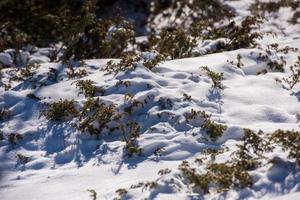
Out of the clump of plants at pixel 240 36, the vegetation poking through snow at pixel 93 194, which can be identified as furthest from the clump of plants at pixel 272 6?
the vegetation poking through snow at pixel 93 194

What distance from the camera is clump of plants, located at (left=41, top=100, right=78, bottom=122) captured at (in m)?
5.63

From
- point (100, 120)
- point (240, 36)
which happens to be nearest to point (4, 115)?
point (100, 120)

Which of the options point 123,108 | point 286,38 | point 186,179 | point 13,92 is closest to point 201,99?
point 123,108

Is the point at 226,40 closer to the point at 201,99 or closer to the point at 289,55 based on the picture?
the point at 289,55

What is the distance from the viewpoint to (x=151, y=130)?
17.1 ft

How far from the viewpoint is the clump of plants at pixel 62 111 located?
5.63 meters

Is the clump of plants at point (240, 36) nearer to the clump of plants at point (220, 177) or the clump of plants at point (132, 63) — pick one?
the clump of plants at point (132, 63)

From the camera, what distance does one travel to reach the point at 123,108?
5598 millimetres

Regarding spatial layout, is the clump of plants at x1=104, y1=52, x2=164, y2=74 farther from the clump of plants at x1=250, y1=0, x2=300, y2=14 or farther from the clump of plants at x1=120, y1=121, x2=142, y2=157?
the clump of plants at x1=250, y1=0, x2=300, y2=14

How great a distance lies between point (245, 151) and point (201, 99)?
134cm

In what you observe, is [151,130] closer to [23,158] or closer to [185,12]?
[23,158]

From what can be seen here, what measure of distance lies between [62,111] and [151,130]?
1.28 m

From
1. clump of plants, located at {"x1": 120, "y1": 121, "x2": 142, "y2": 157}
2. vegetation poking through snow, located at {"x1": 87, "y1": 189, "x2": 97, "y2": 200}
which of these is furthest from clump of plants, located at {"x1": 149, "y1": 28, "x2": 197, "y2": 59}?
vegetation poking through snow, located at {"x1": 87, "y1": 189, "x2": 97, "y2": 200}

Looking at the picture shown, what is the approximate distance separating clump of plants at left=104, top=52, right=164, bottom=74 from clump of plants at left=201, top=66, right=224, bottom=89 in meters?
0.73
